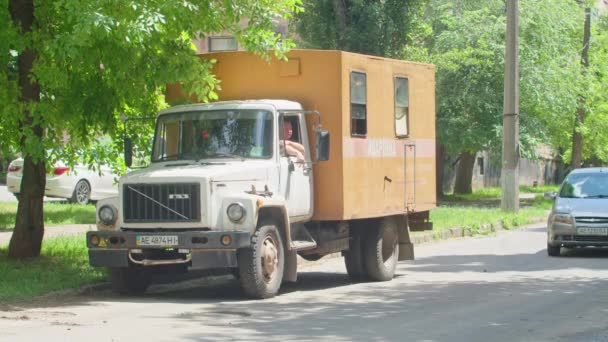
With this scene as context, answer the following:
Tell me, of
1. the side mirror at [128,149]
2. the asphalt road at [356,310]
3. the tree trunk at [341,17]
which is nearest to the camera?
the asphalt road at [356,310]

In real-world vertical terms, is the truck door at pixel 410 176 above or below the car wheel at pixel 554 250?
above

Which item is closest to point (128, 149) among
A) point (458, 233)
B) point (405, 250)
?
point (405, 250)

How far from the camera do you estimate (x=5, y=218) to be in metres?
24.3

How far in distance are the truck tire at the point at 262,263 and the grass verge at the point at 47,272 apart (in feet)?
7.35

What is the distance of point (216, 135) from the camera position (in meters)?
13.8

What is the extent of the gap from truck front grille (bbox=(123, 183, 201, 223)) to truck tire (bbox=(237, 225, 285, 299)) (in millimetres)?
715

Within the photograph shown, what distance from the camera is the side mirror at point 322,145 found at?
535 inches

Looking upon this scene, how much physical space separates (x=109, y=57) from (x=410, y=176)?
490 centimetres

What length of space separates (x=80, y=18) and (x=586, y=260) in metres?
9.99

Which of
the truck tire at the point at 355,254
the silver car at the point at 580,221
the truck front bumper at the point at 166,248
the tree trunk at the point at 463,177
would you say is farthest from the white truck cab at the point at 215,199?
the tree trunk at the point at 463,177

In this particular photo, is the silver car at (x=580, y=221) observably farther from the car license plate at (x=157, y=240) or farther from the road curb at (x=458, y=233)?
the car license plate at (x=157, y=240)

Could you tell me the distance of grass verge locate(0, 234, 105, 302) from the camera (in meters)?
12.9

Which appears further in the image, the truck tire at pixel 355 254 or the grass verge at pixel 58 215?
the grass verge at pixel 58 215

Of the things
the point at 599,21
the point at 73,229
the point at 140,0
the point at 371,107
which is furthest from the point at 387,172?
the point at 599,21
